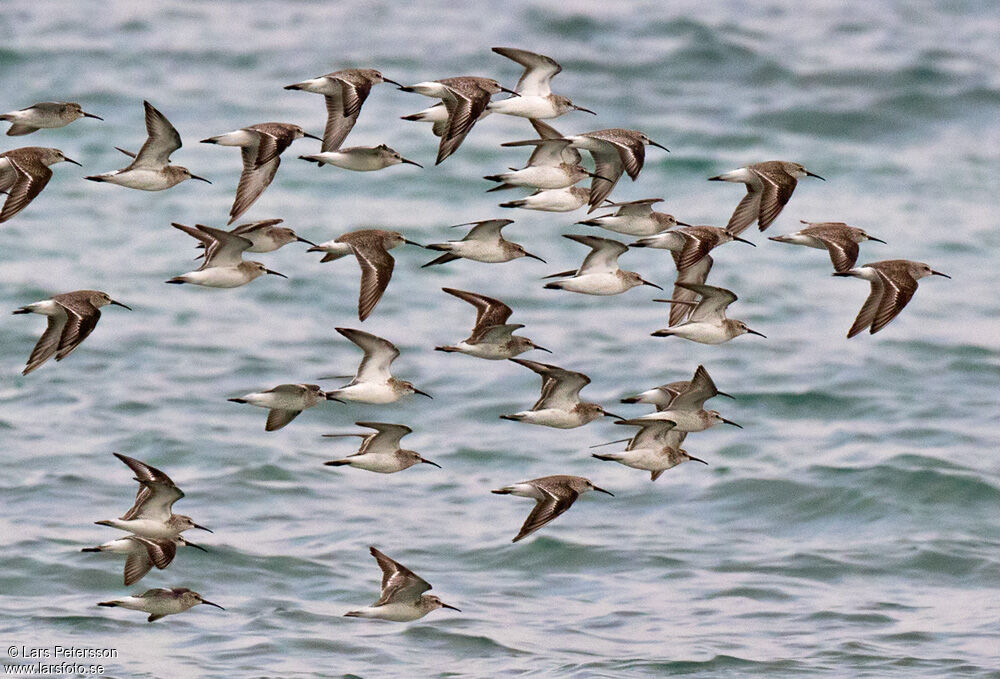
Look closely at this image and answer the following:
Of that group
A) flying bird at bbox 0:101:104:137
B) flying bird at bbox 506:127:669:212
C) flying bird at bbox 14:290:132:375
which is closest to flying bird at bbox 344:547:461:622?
flying bird at bbox 14:290:132:375

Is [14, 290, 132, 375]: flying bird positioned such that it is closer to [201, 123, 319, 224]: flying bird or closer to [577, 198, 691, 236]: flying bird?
[201, 123, 319, 224]: flying bird

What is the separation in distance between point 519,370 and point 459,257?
10998mm

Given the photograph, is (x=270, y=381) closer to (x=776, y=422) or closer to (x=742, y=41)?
(x=776, y=422)

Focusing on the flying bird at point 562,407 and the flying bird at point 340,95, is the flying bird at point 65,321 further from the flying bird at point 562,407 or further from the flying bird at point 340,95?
the flying bird at point 562,407

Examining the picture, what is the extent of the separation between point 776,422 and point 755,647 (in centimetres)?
648

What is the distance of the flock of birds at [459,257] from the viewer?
520 inches

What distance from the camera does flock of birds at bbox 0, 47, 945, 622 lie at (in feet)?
43.3

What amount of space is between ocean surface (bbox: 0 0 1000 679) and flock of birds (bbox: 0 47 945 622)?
124 inches

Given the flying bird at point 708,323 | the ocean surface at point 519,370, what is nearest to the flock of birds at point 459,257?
the flying bird at point 708,323

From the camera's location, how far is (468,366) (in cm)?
2503

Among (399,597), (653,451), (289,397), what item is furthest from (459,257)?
(399,597)

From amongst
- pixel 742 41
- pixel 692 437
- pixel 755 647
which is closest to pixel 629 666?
pixel 755 647

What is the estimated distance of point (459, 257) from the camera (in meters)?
14.0

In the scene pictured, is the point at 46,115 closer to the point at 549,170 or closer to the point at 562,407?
the point at 549,170
